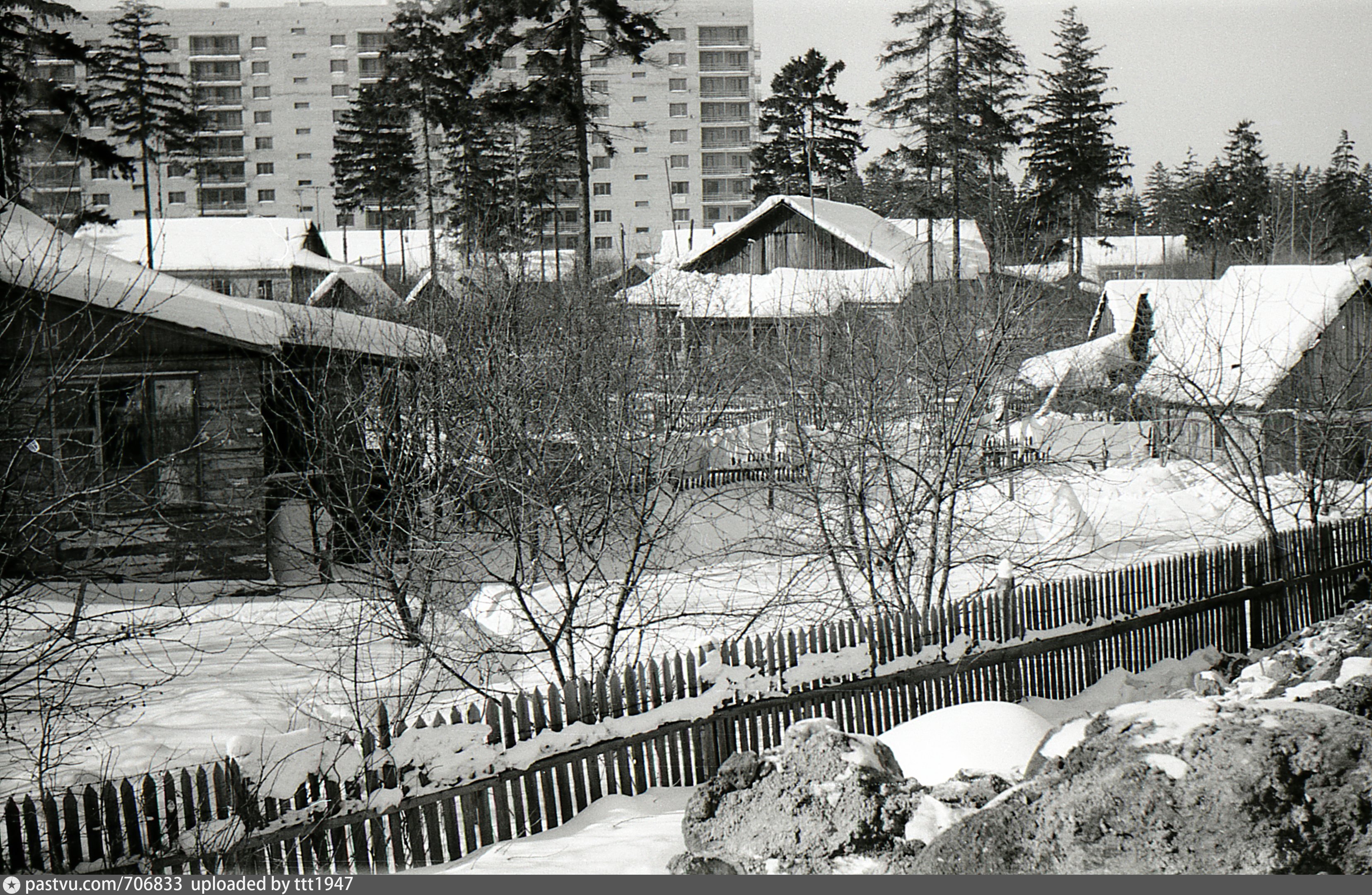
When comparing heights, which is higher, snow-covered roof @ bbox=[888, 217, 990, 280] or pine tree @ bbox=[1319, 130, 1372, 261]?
snow-covered roof @ bbox=[888, 217, 990, 280]

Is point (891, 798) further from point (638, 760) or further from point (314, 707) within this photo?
point (314, 707)

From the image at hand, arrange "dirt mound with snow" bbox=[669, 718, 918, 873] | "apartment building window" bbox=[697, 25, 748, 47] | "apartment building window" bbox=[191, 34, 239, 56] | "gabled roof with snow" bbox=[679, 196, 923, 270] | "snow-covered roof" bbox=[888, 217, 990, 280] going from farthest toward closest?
"gabled roof with snow" bbox=[679, 196, 923, 270]
"snow-covered roof" bbox=[888, 217, 990, 280]
"apartment building window" bbox=[697, 25, 748, 47]
"apartment building window" bbox=[191, 34, 239, 56]
"dirt mound with snow" bbox=[669, 718, 918, 873]

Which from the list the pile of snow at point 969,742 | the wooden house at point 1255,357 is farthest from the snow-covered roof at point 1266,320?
the pile of snow at point 969,742

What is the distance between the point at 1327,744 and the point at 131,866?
5.71 m

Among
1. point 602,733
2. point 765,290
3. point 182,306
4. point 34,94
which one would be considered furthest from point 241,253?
point 602,733

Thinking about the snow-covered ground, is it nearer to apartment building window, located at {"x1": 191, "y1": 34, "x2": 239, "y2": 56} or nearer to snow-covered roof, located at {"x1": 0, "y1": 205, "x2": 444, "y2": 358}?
snow-covered roof, located at {"x1": 0, "y1": 205, "x2": 444, "y2": 358}

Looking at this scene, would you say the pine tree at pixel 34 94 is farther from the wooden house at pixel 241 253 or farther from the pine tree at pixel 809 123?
the wooden house at pixel 241 253

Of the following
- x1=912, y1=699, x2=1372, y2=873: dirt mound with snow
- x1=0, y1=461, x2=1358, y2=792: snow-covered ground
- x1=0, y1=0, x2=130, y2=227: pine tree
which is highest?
x1=0, y1=0, x2=130, y2=227: pine tree

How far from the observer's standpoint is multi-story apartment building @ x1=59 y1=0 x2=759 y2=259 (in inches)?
600

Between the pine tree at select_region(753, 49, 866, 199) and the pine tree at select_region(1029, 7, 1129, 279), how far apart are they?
324cm

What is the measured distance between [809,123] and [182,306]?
13.9 meters

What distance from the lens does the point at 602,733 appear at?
7.23 meters

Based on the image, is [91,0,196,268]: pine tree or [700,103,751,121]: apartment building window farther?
[700,103,751,121]: apartment building window

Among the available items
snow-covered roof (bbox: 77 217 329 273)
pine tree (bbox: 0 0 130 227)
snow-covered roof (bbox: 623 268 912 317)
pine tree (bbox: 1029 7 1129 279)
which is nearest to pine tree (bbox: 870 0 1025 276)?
pine tree (bbox: 1029 7 1129 279)
